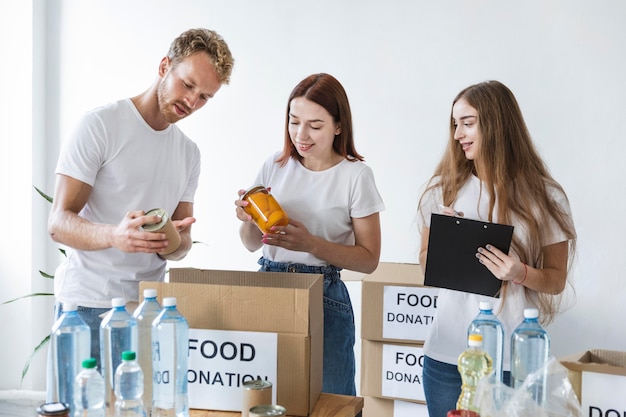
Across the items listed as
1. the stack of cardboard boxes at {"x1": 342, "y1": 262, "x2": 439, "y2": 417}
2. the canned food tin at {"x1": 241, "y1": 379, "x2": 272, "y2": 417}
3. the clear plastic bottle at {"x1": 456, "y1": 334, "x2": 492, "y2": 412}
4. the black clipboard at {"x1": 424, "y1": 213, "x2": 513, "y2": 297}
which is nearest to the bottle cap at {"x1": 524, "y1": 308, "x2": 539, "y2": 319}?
the clear plastic bottle at {"x1": 456, "y1": 334, "x2": 492, "y2": 412}

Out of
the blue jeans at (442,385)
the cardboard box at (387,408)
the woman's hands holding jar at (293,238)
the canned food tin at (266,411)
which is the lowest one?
the cardboard box at (387,408)

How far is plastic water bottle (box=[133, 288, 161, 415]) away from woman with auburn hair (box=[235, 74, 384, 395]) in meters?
0.59

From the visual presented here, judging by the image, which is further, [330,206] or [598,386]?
[330,206]

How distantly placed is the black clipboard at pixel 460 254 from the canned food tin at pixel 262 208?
0.41m

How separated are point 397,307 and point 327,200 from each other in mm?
743

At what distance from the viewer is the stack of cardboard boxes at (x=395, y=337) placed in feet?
8.65

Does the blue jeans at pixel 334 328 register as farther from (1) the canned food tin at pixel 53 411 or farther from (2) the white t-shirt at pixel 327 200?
(1) the canned food tin at pixel 53 411

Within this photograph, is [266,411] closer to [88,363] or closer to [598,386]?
[88,363]

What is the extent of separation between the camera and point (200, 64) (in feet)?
6.29

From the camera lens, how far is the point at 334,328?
2098mm

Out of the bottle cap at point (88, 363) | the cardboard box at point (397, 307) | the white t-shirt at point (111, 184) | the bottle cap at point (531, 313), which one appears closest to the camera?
the bottle cap at point (88, 363)

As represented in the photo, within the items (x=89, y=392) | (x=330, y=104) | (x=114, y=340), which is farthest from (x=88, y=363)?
(x=330, y=104)

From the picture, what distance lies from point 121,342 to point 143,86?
91.7 inches

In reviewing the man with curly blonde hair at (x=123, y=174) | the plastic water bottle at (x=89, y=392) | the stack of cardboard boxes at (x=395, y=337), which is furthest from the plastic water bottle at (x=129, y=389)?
the stack of cardboard boxes at (x=395, y=337)
